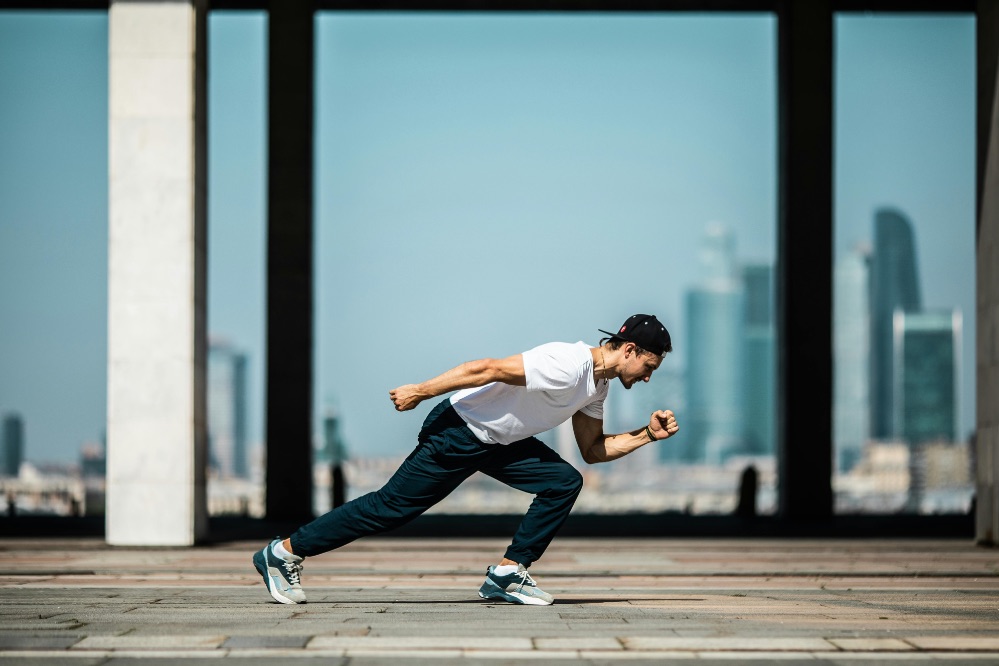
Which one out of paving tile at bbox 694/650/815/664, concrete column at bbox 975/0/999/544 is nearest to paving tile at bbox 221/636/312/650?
paving tile at bbox 694/650/815/664

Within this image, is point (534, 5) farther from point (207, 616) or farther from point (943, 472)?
point (943, 472)

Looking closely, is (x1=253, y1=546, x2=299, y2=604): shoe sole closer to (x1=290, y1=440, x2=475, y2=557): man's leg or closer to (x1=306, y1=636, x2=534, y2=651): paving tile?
(x1=290, y1=440, x2=475, y2=557): man's leg

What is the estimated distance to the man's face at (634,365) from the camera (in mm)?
6574

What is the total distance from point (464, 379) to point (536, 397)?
49cm

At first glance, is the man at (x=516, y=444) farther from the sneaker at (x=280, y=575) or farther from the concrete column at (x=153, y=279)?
the concrete column at (x=153, y=279)

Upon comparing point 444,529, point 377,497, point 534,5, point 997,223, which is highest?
point 534,5

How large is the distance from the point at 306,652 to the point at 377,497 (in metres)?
1.54

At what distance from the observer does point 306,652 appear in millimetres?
5273

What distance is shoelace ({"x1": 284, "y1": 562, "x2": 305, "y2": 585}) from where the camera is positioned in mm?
6938

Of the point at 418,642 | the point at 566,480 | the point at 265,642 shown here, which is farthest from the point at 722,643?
the point at 265,642

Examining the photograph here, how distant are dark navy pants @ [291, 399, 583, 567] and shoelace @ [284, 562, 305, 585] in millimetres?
103

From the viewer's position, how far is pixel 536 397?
6.57 metres

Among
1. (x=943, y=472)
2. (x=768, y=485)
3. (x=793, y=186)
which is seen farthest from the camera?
(x=943, y=472)

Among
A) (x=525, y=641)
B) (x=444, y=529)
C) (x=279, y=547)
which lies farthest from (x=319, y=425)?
(x=525, y=641)
